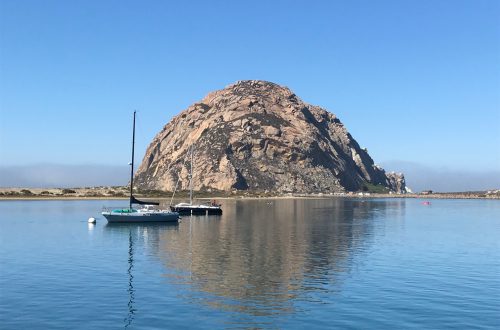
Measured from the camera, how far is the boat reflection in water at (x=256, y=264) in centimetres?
3331

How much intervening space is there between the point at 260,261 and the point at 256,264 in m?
1.89

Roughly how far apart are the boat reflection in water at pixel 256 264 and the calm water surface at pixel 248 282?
0.12 m

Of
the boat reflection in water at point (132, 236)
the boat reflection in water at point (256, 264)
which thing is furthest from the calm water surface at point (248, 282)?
the boat reflection in water at point (132, 236)

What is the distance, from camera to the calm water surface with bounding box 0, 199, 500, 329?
28828 millimetres

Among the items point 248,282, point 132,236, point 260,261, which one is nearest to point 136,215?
point 132,236

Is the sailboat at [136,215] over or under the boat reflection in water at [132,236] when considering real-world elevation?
over

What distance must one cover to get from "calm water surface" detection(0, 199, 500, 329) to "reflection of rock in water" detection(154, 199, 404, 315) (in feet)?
0.41

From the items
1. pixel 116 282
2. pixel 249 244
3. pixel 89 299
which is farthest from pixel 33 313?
pixel 249 244

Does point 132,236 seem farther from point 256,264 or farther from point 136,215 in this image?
point 256,264

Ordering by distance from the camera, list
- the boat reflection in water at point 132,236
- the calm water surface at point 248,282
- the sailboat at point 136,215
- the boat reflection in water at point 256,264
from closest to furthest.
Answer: the calm water surface at point 248,282
the boat reflection in water at point 132,236
the boat reflection in water at point 256,264
the sailboat at point 136,215

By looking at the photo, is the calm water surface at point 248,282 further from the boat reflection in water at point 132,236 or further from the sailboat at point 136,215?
the sailboat at point 136,215

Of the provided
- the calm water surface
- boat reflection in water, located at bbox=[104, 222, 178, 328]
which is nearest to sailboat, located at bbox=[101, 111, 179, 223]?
boat reflection in water, located at bbox=[104, 222, 178, 328]

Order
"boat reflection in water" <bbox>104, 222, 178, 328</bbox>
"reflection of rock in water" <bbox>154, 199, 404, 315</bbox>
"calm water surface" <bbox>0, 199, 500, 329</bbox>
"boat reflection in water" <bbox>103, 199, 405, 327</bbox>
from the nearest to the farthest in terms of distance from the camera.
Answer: "calm water surface" <bbox>0, 199, 500, 329</bbox>
"boat reflection in water" <bbox>104, 222, 178, 328</bbox>
"boat reflection in water" <bbox>103, 199, 405, 327</bbox>
"reflection of rock in water" <bbox>154, 199, 404, 315</bbox>

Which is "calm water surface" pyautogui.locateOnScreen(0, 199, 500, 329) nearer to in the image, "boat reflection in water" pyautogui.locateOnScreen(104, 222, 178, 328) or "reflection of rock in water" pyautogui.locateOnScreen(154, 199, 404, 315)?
"reflection of rock in water" pyautogui.locateOnScreen(154, 199, 404, 315)
